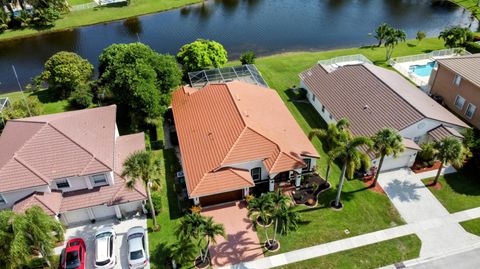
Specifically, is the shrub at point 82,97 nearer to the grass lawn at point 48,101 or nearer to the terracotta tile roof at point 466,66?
the grass lawn at point 48,101

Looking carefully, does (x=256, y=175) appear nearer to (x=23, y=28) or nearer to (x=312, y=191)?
(x=312, y=191)

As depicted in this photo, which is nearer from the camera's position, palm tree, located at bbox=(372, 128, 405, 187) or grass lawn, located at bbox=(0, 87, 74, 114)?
palm tree, located at bbox=(372, 128, 405, 187)

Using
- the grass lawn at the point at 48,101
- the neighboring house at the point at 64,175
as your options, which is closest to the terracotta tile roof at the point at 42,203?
the neighboring house at the point at 64,175

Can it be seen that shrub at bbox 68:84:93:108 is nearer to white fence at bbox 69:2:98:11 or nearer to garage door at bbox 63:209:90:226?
garage door at bbox 63:209:90:226

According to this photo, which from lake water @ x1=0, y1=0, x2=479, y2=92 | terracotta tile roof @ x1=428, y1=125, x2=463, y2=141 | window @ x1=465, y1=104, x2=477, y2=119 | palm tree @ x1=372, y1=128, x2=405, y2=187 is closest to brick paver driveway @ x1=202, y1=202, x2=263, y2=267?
palm tree @ x1=372, y1=128, x2=405, y2=187

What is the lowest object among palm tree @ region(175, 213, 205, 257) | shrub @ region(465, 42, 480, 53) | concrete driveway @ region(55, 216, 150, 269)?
concrete driveway @ region(55, 216, 150, 269)

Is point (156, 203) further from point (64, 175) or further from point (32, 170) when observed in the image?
point (32, 170)
